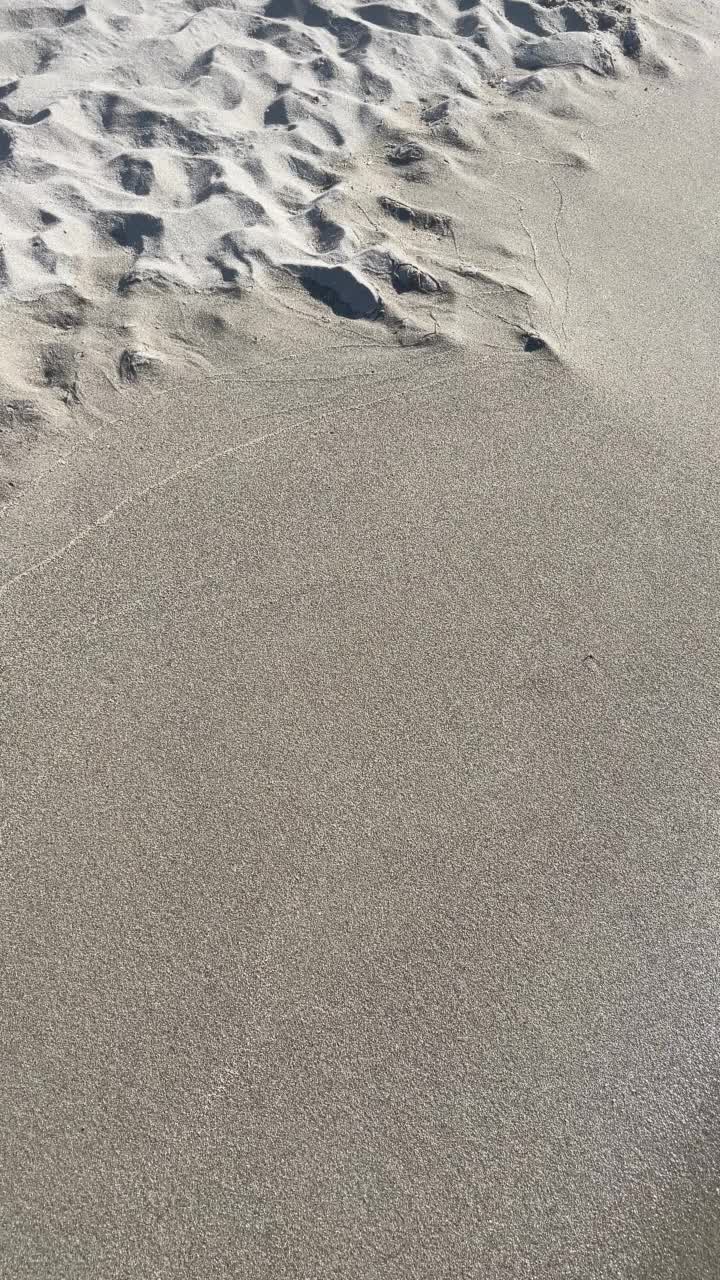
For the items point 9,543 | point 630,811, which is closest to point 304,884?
point 630,811

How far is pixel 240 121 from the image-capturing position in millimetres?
3748

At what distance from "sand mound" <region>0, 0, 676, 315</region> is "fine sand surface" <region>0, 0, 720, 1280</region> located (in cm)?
2

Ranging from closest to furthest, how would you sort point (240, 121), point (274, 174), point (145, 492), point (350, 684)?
point (350, 684) < point (145, 492) < point (274, 174) < point (240, 121)

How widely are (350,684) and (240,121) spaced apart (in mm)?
2470

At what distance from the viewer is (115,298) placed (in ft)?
10.3

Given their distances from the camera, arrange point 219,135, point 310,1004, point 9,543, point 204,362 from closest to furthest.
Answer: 1. point 310,1004
2. point 9,543
3. point 204,362
4. point 219,135

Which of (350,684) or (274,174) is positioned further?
(274,174)

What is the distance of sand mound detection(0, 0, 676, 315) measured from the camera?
3281 millimetres

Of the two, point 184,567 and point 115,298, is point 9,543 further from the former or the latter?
point 115,298

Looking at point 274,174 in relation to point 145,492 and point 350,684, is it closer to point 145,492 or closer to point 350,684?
point 145,492

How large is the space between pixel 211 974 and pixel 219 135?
9.74 ft

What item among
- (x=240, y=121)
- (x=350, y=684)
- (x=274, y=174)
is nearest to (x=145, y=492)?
(x=350, y=684)

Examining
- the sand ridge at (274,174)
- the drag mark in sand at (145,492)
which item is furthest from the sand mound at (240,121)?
the drag mark in sand at (145,492)

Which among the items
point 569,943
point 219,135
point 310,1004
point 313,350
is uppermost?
point 219,135
